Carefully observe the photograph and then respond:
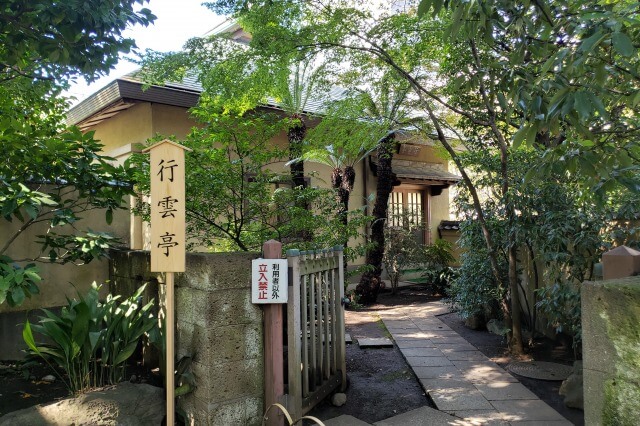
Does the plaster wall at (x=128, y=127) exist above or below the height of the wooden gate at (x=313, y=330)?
above

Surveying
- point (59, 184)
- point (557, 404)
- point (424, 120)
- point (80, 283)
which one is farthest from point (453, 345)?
point (59, 184)

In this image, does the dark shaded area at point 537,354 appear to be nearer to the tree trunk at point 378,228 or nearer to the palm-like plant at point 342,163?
the tree trunk at point 378,228

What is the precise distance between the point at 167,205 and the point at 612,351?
299 centimetres

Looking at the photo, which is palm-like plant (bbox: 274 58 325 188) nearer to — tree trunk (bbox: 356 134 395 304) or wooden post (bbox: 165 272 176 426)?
tree trunk (bbox: 356 134 395 304)

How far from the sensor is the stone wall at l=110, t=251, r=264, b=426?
3.58 m

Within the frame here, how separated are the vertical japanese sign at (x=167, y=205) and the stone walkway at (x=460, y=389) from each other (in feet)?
6.98

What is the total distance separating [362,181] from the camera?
13.1 metres

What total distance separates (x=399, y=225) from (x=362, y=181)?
6.23ft

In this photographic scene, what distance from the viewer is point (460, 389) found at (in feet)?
16.3

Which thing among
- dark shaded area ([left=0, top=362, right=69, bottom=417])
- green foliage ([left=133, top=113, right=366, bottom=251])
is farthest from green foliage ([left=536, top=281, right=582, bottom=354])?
dark shaded area ([left=0, top=362, right=69, bottom=417])

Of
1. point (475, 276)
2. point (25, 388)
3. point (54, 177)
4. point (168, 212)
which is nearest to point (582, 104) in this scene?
point (168, 212)

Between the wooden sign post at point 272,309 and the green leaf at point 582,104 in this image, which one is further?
the wooden sign post at point 272,309

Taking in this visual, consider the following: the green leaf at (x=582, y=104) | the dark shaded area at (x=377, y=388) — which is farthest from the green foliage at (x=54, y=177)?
the green leaf at (x=582, y=104)

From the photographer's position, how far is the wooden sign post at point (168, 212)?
3338 millimetres
